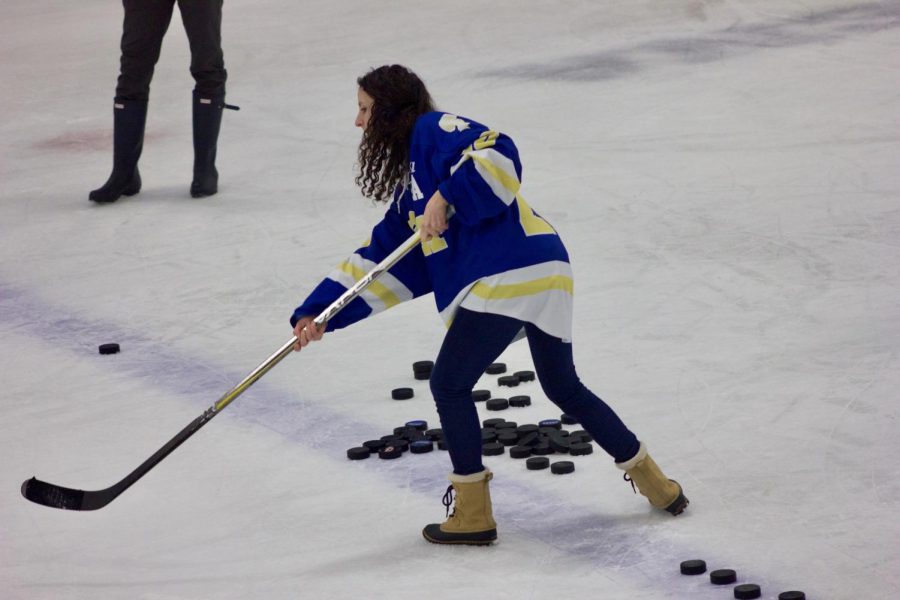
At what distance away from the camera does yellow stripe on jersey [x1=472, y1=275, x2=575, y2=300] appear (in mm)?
3402

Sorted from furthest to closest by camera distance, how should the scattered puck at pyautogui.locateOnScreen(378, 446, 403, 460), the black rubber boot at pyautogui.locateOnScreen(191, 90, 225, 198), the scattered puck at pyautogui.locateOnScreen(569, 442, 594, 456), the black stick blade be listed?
1. the black rubber boot at pyautogui.locateOnScreen(191, 90, 225, 198)
2. the scattered puck at pyautogui.locateOnScreen(378, 446, 403, 460)
3. the scattered puck at pyautogui.locateOnScreen(569, 442, 594, 456)
4. the black stick blade

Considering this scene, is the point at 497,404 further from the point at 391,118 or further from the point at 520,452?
the point at 391,118

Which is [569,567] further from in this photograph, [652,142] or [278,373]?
[652,142]

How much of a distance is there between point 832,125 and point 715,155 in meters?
0.66

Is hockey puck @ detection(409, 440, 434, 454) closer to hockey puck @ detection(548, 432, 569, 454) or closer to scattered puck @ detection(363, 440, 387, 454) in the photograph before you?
scattered puck @ detection(363, 440, 387, 454)

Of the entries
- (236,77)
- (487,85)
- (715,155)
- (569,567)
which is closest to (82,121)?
(236,77)

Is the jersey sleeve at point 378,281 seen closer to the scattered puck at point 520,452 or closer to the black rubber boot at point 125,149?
the scattered puck at point 520,452

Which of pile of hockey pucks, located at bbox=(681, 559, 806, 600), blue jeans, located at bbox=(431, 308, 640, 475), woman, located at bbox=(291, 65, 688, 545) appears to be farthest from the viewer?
blue jeans, located at bbox=(431, 308, 640, 475)

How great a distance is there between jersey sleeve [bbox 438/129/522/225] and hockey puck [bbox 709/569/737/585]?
0.91 m

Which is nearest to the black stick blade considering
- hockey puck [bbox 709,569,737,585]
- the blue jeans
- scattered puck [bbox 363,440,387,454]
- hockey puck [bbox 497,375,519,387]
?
scattered puck [bbox 363,440,387,454]

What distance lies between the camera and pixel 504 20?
9891 mm

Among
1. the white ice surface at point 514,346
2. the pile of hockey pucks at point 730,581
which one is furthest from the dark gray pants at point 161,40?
the pile of hockey pucks at point 730,581

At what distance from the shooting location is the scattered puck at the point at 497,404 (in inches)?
175

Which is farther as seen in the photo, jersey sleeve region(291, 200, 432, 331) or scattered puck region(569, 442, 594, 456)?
scattered puck region(569, 442, 594, 456)
